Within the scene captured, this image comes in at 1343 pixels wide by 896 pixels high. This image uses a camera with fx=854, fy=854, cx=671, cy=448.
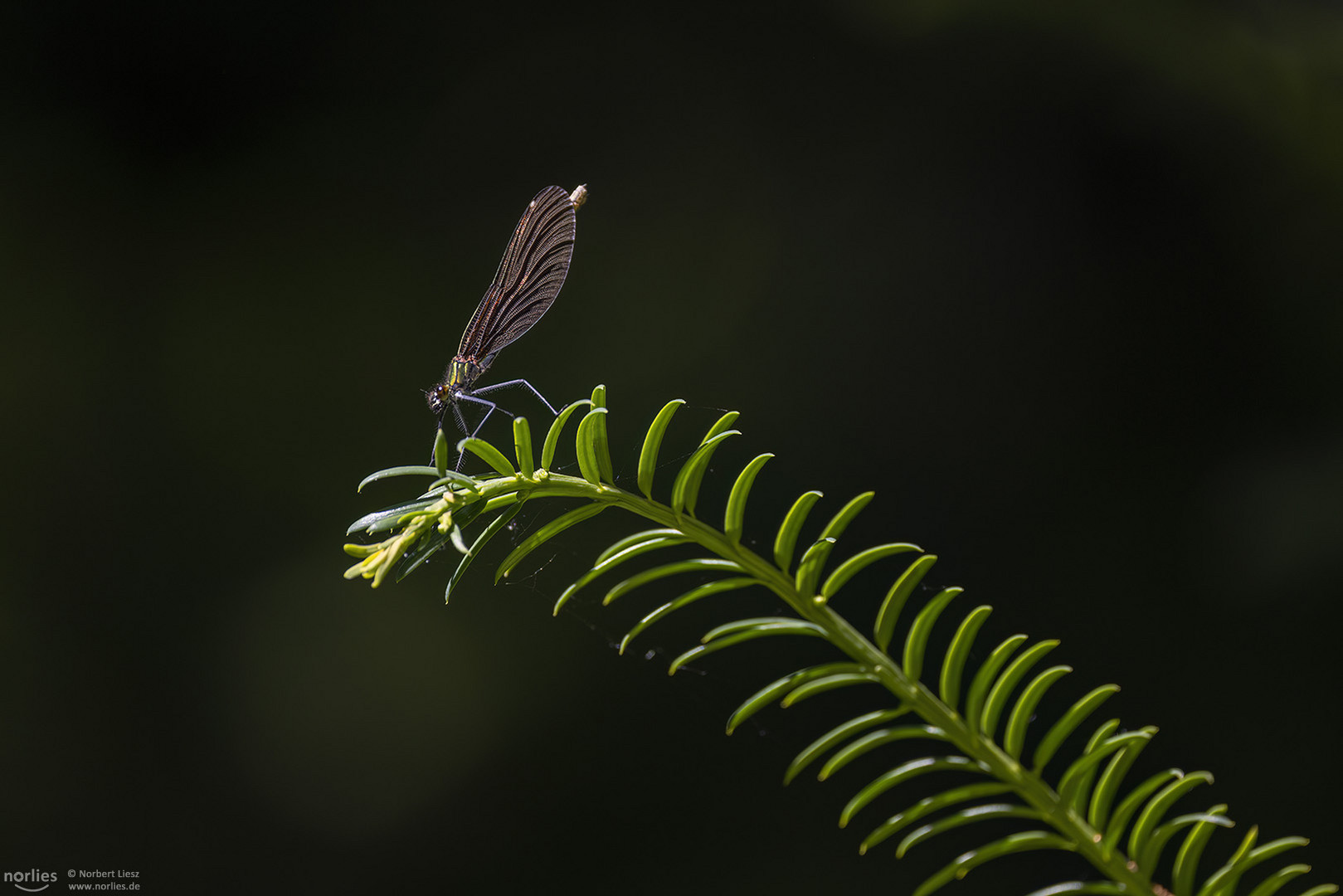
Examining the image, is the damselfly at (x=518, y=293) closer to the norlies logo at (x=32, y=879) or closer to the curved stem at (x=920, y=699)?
the curved stem at (x=920, y=699)

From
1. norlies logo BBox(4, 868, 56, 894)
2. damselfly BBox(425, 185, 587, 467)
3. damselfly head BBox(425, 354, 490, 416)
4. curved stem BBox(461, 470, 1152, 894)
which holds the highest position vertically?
damselfly BBox(425, 185, 587, 467)

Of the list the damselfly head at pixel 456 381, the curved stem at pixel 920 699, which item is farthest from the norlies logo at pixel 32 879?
the curved stem at pixel 920 699

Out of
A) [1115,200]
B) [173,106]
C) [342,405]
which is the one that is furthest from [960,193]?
[173,106]

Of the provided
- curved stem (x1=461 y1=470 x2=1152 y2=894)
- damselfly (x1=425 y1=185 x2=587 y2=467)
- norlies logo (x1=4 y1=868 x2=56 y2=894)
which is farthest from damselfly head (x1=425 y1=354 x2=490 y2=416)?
norlies logo (x1=4 y1=868 x2=56 y2=894)

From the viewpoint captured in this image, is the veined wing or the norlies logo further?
the norlies logo

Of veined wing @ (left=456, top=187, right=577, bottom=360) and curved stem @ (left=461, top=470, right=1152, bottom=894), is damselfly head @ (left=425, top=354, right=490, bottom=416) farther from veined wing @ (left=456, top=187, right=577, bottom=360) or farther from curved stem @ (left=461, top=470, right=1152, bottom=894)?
curved stem @ (left=461, top=470, right=1152, bottom=894)

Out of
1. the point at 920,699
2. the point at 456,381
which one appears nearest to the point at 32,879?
the point at 456,381
